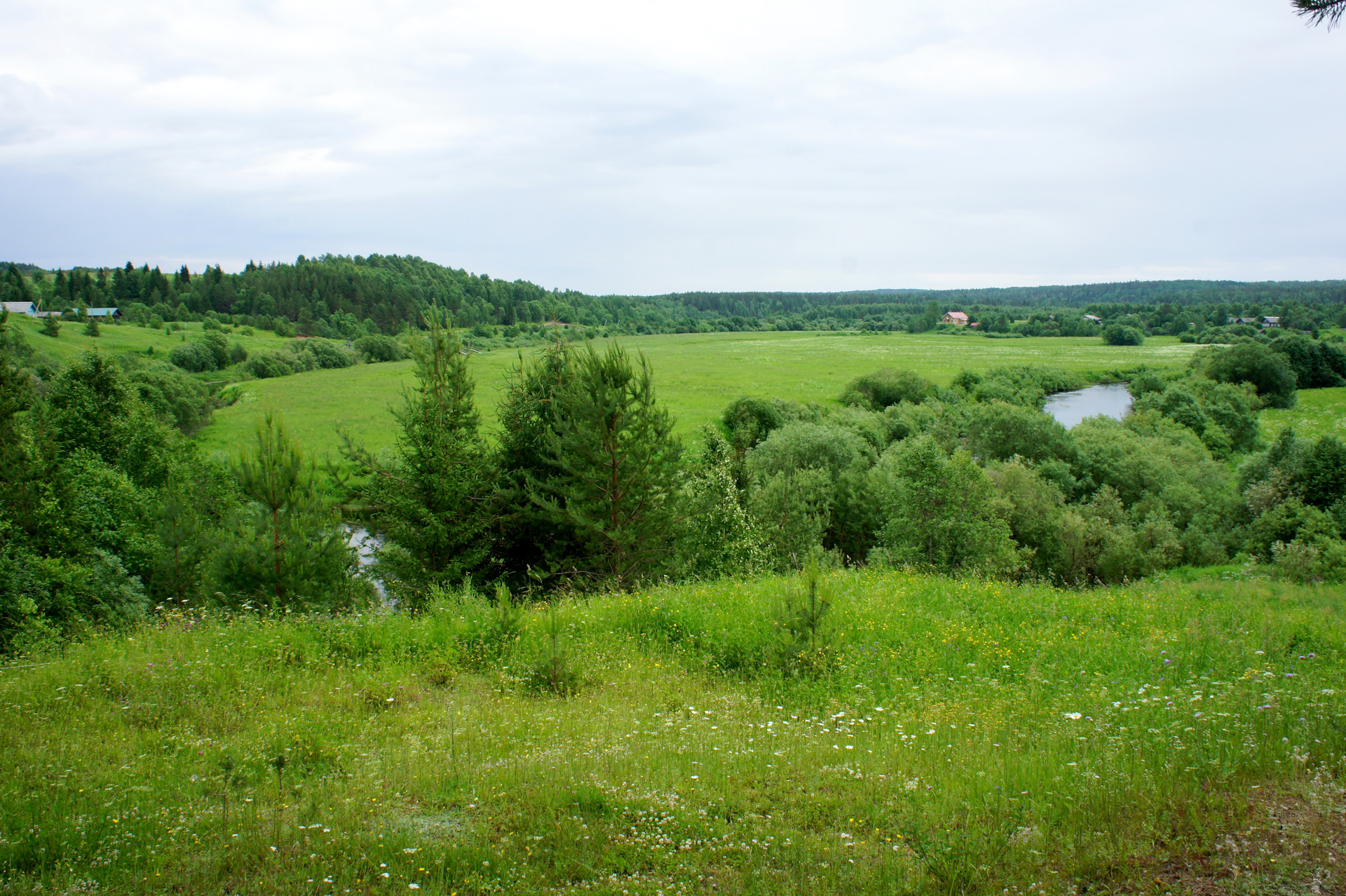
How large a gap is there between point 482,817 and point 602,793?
89cm

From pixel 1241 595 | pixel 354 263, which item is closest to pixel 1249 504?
pixel 1241 595

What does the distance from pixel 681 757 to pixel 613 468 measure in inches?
421

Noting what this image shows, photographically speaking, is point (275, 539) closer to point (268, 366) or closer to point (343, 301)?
point (268, 366)

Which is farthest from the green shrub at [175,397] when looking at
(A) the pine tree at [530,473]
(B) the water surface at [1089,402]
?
(B) the water surface at [1089,402]

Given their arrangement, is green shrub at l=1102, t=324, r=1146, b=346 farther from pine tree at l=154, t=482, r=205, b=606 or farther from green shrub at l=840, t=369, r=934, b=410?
pine tree at l=154, t=482, r=205, b=606

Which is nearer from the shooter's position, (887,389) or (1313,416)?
(1313,416)

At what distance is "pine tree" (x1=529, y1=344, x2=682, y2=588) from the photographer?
16203 millimetres

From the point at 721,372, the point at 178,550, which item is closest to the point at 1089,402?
the point at 721,372

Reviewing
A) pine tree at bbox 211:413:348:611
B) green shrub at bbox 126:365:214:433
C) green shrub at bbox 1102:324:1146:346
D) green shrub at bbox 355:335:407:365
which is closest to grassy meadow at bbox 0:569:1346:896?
pine tree at bbox 211:413:348:611

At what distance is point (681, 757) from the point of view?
6203mm

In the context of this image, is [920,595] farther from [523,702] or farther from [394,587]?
[394,587]

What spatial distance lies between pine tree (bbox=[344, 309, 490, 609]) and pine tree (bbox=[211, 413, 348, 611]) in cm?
213

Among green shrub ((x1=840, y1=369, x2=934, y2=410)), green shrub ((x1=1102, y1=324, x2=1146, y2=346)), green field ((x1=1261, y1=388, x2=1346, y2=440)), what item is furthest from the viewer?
green shrub ((x1=1102, y1=324, x2=1146, y2=346))

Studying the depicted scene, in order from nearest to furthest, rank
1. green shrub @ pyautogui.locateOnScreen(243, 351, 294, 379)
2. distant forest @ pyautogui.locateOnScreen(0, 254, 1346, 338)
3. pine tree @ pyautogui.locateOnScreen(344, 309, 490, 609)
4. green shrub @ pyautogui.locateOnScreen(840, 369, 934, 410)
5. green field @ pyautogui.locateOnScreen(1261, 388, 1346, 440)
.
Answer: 1. pine tree @ pyautogui.locateOnScreen(344, 309, 490, 609)
2. green field @ pyautogui.locateOnScreen(1261, 388, 1346, 440)
3. green shrub @ pyautogui.locateOnScreen(840, 369, 934, 410)
4. green shrub @ pyautogui.locateOnScreen(243, 351, 294, 379)
5. distant forest @ pyautogui.locateOnScreen(0, 254, 1346, 338)
